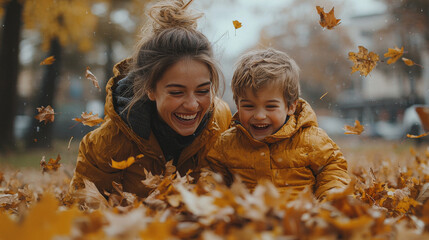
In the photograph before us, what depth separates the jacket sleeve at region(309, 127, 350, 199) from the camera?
2.35 meters

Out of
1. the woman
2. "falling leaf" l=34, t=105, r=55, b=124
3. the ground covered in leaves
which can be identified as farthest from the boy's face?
"falling leaf" l=34, t=105, r=55, b=124

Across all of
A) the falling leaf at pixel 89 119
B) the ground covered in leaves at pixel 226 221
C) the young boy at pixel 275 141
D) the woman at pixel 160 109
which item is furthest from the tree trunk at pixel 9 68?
the ground covered in leaves at pixel 226 221

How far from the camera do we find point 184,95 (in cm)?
249

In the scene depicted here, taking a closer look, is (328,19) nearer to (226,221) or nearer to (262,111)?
(262,111)

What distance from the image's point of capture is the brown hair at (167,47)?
8.39 ft

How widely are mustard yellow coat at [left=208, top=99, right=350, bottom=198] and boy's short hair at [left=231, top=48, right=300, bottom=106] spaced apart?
0.24 meters

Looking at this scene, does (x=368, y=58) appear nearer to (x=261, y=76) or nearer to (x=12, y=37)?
(x=261, y=76)

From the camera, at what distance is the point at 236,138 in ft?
8.74

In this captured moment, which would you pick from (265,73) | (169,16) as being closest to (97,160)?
(169,16)

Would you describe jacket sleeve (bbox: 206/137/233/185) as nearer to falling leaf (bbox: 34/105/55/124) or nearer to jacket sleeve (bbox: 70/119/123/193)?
jacket sleeve (bbox: 70/119/123/193)

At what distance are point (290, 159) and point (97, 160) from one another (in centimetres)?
137

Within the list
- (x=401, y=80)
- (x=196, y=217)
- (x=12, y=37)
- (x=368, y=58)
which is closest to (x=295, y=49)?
(x=401, y=80)

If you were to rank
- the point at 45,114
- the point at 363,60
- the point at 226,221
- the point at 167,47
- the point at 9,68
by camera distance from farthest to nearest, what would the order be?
the point at 9,68
the point at 45,114
the point at 363,60
the point at 167,47
the point at 226,221

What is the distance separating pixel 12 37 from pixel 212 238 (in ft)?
30.2
